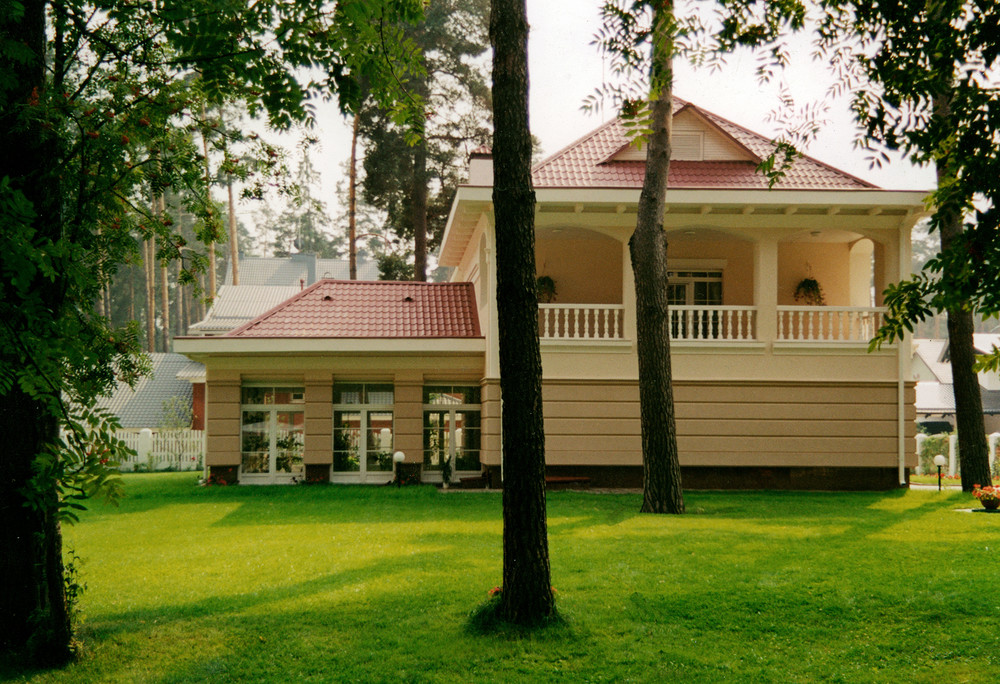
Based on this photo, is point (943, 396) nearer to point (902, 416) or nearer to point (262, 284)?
point (902, 416)

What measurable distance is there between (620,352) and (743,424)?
2.69 m

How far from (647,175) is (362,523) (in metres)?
6.36

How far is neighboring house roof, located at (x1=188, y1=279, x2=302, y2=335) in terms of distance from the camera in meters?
29.8

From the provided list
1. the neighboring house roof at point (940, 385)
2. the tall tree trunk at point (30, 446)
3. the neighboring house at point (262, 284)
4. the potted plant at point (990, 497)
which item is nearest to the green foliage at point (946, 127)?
the tall tree trunk at point (30, 446)

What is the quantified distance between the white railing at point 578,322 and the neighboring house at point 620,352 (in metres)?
0.08

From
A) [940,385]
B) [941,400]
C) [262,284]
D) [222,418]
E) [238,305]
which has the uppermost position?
[262,284]

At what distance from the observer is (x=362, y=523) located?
1184cm

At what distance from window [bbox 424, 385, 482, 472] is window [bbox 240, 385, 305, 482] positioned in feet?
8.68

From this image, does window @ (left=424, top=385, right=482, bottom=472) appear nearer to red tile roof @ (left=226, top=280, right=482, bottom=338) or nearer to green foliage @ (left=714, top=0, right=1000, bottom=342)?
red tile roof @ (left=226, top=280, right=482, bottom=338)

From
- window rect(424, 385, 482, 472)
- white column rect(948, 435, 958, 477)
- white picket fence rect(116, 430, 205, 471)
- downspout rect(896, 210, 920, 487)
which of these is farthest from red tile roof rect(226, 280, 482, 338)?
white column rect(948, 435, 958, 477)

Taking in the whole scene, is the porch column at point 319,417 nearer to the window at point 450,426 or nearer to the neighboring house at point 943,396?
the window at point 450,426

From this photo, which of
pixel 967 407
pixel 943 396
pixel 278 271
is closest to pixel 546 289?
pixel 967 407

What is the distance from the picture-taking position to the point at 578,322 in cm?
1770

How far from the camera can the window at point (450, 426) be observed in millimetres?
18156
